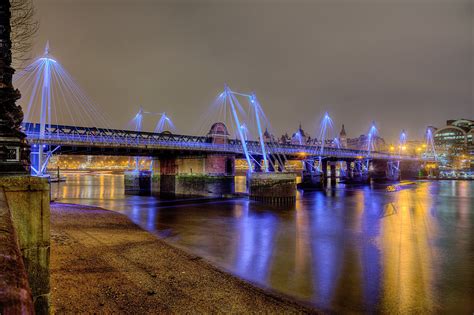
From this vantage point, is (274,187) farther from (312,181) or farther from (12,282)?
(12,282)

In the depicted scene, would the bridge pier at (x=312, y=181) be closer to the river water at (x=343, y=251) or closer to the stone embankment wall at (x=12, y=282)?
the river water at (x=343, y=251)

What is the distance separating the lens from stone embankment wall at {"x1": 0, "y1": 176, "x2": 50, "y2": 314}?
16.0ft

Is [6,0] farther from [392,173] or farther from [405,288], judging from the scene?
[392,173]

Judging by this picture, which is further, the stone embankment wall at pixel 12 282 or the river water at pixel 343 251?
the river water at pixel 343 251

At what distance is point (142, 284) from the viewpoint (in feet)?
33.4

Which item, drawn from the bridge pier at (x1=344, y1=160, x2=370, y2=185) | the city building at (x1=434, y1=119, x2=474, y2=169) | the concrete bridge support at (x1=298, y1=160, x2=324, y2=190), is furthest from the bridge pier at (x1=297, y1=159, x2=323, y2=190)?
the city building at (x1=434, y1=119, x2=474, y2=169)

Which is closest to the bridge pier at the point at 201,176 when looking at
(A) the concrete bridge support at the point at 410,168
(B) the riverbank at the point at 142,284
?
(B) the riverbank at the point at 142,284

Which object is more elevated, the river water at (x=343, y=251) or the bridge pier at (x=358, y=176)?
the bridge pier at (x=358, y=176)

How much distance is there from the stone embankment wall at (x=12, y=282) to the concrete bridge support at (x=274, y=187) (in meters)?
39.3

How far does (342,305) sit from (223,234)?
12.6 meters

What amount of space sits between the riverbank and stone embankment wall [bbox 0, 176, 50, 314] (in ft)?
9.80

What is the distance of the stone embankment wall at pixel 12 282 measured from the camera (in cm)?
203

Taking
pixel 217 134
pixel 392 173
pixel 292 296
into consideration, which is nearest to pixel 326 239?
pixel 292 296

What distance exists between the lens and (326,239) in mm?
21000
